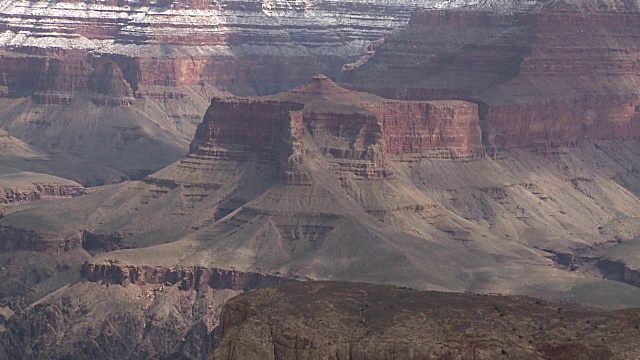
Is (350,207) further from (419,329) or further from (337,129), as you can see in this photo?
(419,329)

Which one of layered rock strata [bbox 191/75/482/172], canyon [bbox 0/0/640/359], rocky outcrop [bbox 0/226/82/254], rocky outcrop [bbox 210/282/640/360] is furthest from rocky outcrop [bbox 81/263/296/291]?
rocky outcrop [bbox 210/282/640/360]

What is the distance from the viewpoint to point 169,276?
518ft

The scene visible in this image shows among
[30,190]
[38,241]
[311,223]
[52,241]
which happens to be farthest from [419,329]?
[30,190]

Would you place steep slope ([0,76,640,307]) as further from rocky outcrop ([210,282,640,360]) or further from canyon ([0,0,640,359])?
rocky outcrop ([210,282,640,360])

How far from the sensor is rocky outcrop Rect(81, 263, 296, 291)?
15562cm

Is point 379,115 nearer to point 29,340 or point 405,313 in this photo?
point 29,340

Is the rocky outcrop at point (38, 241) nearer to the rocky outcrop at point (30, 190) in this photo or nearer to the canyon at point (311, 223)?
the canyon at point (311, 223)

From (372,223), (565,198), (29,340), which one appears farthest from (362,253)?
(565,198)

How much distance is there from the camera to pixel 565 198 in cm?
19088

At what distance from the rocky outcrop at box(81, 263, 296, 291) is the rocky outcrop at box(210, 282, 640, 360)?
66.3 metres

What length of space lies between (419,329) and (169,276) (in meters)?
74.5

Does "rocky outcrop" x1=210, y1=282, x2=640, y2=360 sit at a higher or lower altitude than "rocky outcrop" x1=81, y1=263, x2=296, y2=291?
higher

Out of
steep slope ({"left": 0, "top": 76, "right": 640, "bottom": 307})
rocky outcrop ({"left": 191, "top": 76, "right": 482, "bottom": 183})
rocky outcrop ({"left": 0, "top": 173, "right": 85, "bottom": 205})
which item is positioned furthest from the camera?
rocky outcrop ({"left": 0, "top": 173, "right": 85, "bottom": 205})

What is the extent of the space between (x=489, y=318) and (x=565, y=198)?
107 metres
